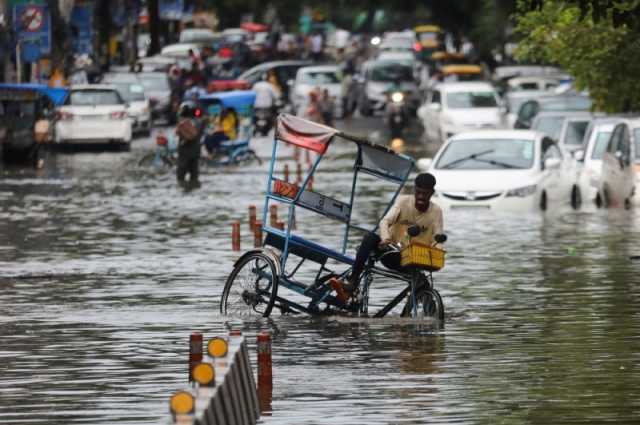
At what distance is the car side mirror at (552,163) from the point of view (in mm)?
28953

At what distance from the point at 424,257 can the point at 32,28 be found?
105ft

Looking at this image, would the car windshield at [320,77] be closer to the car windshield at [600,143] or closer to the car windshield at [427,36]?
the car windshield at [600,143]

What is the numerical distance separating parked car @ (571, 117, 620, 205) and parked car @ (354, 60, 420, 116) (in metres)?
32.4

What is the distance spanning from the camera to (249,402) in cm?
1089

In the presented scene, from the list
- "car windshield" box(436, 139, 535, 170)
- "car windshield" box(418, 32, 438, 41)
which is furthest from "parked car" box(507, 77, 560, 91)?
"car windshield" box(418, 32, 438, 41)

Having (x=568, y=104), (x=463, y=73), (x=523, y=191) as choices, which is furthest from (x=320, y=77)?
(x=523, y=191)

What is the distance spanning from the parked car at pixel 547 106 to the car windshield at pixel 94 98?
35.3 ft

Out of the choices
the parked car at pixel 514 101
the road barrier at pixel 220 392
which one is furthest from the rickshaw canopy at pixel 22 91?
the road barrier at pixel 220 392

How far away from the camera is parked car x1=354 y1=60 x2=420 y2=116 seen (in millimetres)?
65125

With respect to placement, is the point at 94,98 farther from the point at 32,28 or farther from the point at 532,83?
the point at 532,83

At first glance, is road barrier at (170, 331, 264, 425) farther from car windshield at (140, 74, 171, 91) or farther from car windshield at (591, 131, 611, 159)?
car windshield at (140, 74, 171, 91)

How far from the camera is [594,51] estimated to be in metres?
35.8

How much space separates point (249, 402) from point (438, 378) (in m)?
2.31

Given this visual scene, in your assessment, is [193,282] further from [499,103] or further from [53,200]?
[499,103]
